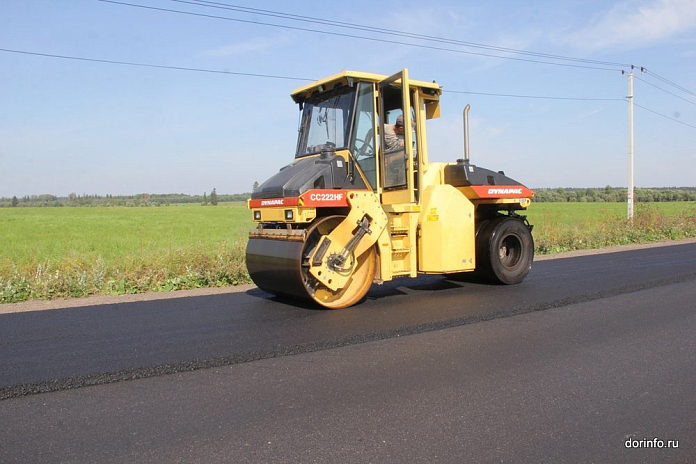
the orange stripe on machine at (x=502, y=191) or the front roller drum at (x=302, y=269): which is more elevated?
the orange stripe on machine at (x=502, y=191)

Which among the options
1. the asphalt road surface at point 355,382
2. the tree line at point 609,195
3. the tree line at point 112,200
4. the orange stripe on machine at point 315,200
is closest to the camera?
the asphalt road surface at point 355,382

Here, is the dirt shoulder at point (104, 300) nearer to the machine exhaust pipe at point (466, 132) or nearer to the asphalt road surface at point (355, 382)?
the asphalt road surface at point (355, 382)

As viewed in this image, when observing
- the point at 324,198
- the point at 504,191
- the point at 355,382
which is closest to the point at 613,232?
the point at 504,191

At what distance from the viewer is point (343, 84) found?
7.27 metres

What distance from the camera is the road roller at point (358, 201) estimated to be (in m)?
6.79

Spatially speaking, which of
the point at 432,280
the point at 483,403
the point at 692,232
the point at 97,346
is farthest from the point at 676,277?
the point at 692,232

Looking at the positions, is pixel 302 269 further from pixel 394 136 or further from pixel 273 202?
pixel 394 136

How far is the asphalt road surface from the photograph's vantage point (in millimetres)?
3205

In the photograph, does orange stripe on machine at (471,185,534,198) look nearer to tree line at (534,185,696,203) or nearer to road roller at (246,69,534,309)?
road roller at (246,69,534,309)

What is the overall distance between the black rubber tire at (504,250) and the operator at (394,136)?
83.5 inches

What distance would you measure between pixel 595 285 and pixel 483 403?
513cm

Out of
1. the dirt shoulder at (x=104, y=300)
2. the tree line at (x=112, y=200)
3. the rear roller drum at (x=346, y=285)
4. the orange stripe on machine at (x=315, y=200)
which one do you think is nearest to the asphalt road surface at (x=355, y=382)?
the rear roller drum at (x=346, y=285)

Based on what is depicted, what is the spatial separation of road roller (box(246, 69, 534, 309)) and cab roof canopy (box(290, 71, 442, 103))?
0.05ft

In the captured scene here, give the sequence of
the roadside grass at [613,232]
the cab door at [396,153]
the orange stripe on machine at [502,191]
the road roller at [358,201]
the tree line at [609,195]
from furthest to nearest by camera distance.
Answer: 1. the tree line at [609,195]
2. the roadside grass at [613,232]
3. the orange stripe on machine at [502,191]
4. the cab door at [396,153]
5. the road roller at [358,201]
